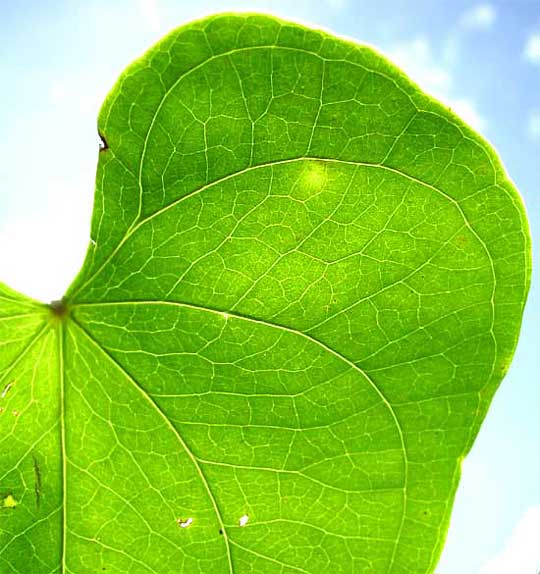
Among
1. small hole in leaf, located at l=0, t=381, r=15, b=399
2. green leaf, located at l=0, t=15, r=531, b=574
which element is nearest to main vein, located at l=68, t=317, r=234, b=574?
green leaf, located at l=0, t=15, r=531, b=574

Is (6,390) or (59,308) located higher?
(59,308)

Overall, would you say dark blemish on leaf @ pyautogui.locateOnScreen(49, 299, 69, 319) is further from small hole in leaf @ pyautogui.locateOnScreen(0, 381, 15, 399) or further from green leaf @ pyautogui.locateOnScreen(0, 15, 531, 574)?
small hole in leaf @ pyautogui.locateOnScreen(0, 381, 15, 399)

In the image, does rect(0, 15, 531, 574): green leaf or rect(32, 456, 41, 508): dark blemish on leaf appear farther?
rect(32, 456, 41, 508): dark blemish on leaf

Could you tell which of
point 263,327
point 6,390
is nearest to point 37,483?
point 6,390

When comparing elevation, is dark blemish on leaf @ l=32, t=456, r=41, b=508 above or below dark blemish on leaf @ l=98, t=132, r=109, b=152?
below

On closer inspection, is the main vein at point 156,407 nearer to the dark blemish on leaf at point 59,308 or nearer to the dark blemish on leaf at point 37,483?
the dark blemish on leaf at point 59,308

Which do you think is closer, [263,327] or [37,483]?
[263,327]

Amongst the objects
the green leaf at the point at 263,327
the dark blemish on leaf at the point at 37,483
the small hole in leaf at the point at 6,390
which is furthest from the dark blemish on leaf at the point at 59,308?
the dark blemish on leaf at the point at 37,483

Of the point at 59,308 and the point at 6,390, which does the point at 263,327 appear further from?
the point at 6,390
